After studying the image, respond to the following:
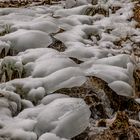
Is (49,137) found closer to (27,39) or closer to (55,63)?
(55,63)

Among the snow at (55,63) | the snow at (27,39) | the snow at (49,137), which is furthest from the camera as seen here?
the snow at (27,39)

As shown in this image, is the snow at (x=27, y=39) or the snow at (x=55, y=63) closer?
the snow at (x=55, y=63)

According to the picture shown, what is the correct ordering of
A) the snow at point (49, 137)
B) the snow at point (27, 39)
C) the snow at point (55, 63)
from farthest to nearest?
the snow at point (27, 39)
the snow at point (55, 63)
the snow at point (49, 137)

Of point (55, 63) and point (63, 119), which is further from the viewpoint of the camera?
point (55, 63)

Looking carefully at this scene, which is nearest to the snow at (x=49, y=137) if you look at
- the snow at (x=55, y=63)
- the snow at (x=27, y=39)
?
the snow at (x=55, y=63)

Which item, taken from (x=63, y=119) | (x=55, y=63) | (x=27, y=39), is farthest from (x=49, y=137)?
(x=27, y=39)

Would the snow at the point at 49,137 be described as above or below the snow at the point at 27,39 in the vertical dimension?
below

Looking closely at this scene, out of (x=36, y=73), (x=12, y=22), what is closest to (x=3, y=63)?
(x=36, y=73)

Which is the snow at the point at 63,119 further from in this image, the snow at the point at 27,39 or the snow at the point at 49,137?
the snow at the point at 27,39

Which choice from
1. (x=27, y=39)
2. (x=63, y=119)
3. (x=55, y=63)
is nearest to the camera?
(x=63, y=119)

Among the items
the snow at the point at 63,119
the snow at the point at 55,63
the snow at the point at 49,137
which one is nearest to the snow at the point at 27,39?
the snow at the point at 55,63

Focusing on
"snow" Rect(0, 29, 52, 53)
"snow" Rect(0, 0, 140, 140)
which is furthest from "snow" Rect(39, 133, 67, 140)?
"snow" Rect(0, 29, 52, 53)

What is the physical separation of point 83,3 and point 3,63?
88.0 inches

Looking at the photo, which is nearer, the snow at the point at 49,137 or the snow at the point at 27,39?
the snow at the point at 49,137
